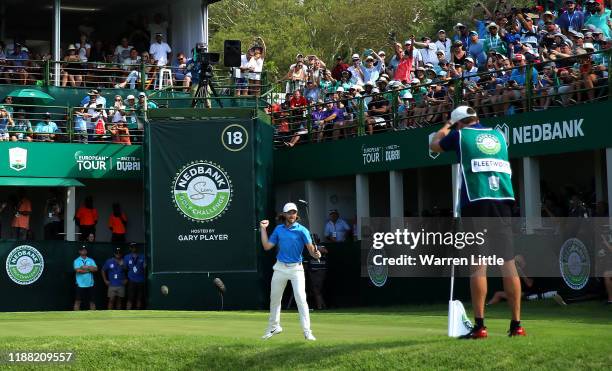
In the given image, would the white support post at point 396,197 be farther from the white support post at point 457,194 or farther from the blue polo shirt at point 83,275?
the blue polo shirt at point 83,275

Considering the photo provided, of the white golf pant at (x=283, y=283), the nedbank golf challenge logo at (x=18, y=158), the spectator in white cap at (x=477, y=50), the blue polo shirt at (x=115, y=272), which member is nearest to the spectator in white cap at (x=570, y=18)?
the spectator in white cap at (x=477, y=50)

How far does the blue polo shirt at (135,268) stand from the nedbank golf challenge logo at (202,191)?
197cm

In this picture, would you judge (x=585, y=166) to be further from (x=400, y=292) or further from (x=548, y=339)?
(x=548, y=339)

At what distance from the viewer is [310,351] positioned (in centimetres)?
1211

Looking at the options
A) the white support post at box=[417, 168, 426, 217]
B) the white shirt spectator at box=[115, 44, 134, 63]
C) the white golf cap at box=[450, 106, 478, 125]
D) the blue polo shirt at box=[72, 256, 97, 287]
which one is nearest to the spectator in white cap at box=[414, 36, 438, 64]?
the white support post at box=[417, 168, 426, 217]

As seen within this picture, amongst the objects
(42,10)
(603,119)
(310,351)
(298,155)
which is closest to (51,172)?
(298,155)

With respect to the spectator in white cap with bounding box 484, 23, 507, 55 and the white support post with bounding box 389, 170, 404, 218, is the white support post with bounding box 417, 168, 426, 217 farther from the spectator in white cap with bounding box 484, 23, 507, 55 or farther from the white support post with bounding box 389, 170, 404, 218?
the spectator in white cap with bounding box 484, 23, 507, 55

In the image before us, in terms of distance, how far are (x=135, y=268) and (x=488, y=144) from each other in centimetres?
1863

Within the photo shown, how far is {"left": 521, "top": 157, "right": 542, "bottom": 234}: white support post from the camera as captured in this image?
23234mm

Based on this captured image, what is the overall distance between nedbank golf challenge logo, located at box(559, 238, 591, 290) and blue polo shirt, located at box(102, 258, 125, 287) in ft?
39.3

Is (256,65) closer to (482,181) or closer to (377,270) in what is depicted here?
(377,270)

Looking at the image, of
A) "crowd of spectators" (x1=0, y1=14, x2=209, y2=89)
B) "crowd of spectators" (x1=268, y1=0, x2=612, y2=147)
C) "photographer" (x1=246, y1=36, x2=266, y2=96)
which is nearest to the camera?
"crowd of spectators" (x1=268, y1=0, x2=612, y2=147)

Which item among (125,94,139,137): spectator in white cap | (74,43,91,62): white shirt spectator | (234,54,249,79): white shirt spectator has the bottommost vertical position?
(125,94,139,137): spectator in white cap

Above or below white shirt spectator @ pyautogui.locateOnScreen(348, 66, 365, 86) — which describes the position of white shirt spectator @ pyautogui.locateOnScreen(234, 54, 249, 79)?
above
